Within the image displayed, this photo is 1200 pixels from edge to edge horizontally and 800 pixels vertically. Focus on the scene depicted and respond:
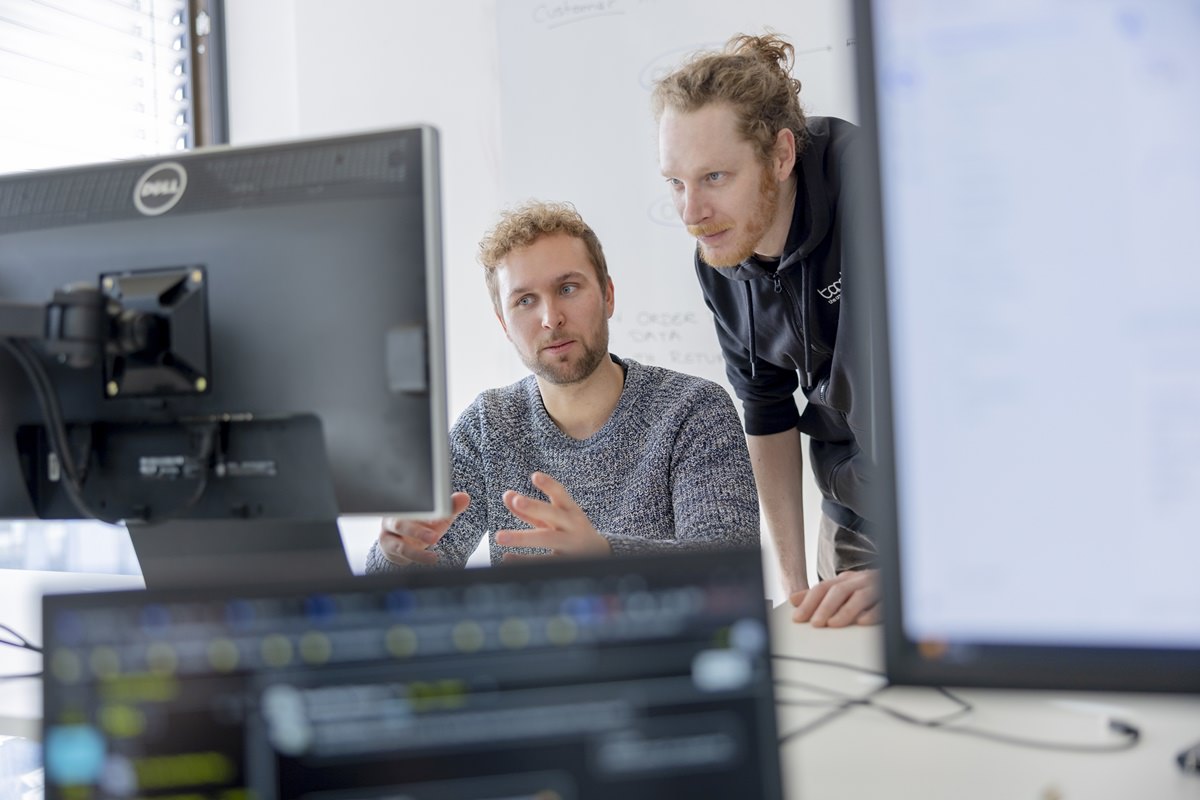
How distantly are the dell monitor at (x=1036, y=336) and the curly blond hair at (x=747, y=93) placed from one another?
1394 millimetres

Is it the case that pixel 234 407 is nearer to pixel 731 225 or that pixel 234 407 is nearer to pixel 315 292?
pixel 315 292

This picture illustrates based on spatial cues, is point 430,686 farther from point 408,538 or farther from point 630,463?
point 630,463

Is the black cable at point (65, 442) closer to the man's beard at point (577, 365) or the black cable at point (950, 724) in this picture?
the black cable at point (950, 724)

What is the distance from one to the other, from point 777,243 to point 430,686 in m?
1.52

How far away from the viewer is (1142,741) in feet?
2.16

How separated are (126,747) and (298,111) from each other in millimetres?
2461

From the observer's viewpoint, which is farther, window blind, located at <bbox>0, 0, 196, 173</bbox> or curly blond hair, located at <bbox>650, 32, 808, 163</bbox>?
window blind, located at <bbox>0, 0, 196, 173</bbox>

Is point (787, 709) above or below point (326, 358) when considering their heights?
below

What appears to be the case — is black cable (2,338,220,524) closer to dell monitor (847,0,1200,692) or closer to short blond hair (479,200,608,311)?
dell monitor (847,0,1200,692)

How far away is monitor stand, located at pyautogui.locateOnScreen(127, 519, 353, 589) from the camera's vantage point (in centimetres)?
93

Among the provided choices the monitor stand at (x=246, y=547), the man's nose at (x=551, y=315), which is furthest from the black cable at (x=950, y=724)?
the man's nose at (x=551, y=315)

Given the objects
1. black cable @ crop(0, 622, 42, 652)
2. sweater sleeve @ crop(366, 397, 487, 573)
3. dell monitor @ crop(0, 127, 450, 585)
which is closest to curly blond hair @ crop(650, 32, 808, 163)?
sweater sleeve @ crop(366, 397, 487, 573)

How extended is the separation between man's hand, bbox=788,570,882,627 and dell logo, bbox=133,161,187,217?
28.8 inches

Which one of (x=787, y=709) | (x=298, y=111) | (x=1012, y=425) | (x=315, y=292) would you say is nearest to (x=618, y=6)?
(x=298, y=111)
